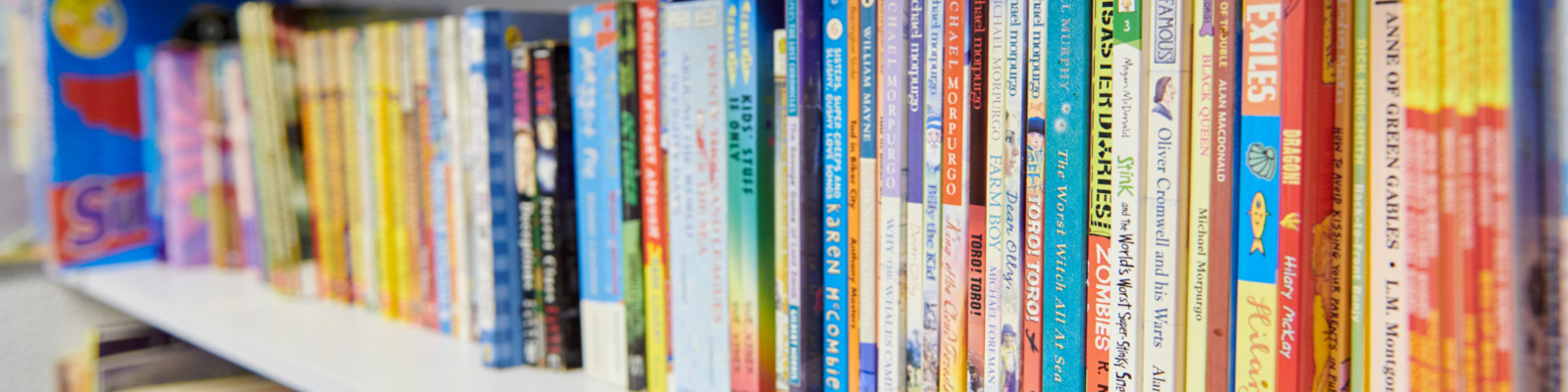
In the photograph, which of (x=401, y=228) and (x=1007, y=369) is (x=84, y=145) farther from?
(x=1007, y=369)

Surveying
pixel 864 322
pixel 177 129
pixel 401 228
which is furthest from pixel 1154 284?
pixel 177 129

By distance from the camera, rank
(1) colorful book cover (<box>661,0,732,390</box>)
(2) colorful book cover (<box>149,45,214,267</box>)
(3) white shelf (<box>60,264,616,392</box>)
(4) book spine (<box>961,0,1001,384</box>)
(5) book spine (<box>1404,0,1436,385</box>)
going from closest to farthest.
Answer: (5) book spine (<box>1404,0,1436,385</box>) < (4) book spine (<box>961,0,1001,384</box>) < (1) colorful book cover (<box>661,0,732,390</box>) < (3) white shelf (<box>60,264,616,392</box>) < (2) colorful book cover (<box>149,45,214,267</box>)

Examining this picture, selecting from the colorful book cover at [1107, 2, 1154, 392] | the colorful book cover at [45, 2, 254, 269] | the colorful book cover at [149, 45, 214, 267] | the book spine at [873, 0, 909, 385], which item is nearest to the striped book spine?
the book spine at [873, 0, 909, 385]

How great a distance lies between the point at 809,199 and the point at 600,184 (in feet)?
0.58

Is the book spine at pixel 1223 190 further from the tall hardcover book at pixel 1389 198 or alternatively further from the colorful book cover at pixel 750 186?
the colorful book cover at pixel 750 186

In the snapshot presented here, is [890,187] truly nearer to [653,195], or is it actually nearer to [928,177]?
[928,177]

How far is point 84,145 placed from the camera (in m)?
1.14

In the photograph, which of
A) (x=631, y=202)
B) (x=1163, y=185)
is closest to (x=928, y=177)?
(x=1163, y=185)

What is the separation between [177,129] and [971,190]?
1076 mm

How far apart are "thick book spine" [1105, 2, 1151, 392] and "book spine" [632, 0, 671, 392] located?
0.96ft

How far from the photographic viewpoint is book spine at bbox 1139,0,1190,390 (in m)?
0.37

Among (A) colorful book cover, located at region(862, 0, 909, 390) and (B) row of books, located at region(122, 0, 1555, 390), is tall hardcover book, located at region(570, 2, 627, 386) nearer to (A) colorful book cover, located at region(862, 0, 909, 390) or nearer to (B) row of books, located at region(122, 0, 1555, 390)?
(B) row of books, located at region(122, 0, 1555, 390)

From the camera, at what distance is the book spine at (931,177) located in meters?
0.43

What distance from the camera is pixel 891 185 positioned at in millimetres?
459
